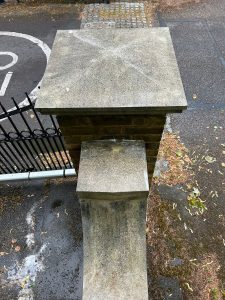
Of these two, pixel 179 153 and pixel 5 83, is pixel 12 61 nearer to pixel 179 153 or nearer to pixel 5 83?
pixel 5 83

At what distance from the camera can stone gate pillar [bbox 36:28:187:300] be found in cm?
195

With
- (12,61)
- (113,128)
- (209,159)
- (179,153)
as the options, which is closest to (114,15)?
(12,61)

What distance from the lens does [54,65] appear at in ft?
7.13

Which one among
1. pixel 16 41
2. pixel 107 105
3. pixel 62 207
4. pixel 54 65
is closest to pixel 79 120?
pixel 107 105

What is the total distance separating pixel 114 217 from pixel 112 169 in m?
0.45

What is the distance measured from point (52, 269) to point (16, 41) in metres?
6.72

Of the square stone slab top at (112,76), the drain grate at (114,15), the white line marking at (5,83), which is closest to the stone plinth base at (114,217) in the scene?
the square stone slab top at (112,76)

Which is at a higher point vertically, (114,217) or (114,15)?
(114,217)

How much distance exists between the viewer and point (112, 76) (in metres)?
2.06

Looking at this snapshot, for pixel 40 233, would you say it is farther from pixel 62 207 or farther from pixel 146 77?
pixel 146 77

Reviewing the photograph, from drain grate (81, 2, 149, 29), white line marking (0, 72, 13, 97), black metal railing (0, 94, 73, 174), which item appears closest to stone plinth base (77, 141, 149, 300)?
black metal railing (0, 94, 73, 174)

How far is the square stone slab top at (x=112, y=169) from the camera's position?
202 cm

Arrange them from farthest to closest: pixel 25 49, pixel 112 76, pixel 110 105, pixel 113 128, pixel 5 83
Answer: pixel 25 49 < pixel 5 83 < pixel 113 128 < pixel 112 76 < pixel 110 105

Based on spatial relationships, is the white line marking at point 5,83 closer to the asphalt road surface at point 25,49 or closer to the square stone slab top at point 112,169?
the asphalt road surface at point 25,49
